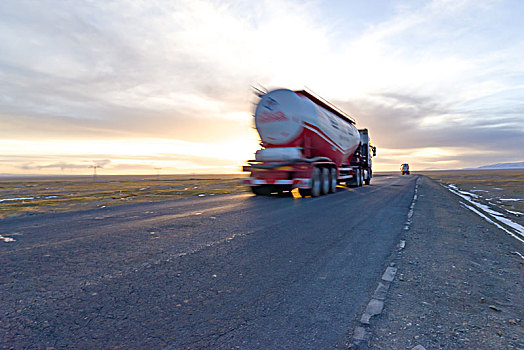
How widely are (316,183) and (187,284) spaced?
11.5 metres

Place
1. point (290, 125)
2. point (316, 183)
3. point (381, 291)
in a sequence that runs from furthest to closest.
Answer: point (316, 183)
point (290, 125)
point (381, 291)

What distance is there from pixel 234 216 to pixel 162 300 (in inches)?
197

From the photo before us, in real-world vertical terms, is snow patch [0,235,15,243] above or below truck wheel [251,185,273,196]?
below

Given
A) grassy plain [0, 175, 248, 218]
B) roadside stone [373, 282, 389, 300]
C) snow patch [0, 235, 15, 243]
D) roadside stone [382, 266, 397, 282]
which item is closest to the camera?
roadside stone [373, 282, 389, 300]

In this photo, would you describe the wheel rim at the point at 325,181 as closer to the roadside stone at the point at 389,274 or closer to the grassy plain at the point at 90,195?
the grassy plain at the point at 90,195

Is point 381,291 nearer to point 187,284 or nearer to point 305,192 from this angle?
point 187,284

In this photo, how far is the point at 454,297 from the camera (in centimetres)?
312

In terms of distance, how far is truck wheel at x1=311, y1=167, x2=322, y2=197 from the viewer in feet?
45.6

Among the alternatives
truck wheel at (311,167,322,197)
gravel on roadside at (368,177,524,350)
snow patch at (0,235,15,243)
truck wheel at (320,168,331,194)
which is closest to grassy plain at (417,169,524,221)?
gravel on roadside at (368,177,524,350)

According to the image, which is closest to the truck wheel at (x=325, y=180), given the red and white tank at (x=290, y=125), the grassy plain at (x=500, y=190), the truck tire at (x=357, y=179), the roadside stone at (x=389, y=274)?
the red and white tank at (x=290, y=125)

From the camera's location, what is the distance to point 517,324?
8.44 feet

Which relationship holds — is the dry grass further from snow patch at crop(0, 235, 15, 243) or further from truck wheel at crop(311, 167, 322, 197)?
snow patch at crop(0, 235, 15, 243)

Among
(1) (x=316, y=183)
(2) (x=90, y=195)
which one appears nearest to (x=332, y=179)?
(1) (x=316, y=183)

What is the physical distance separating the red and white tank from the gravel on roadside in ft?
27.3
